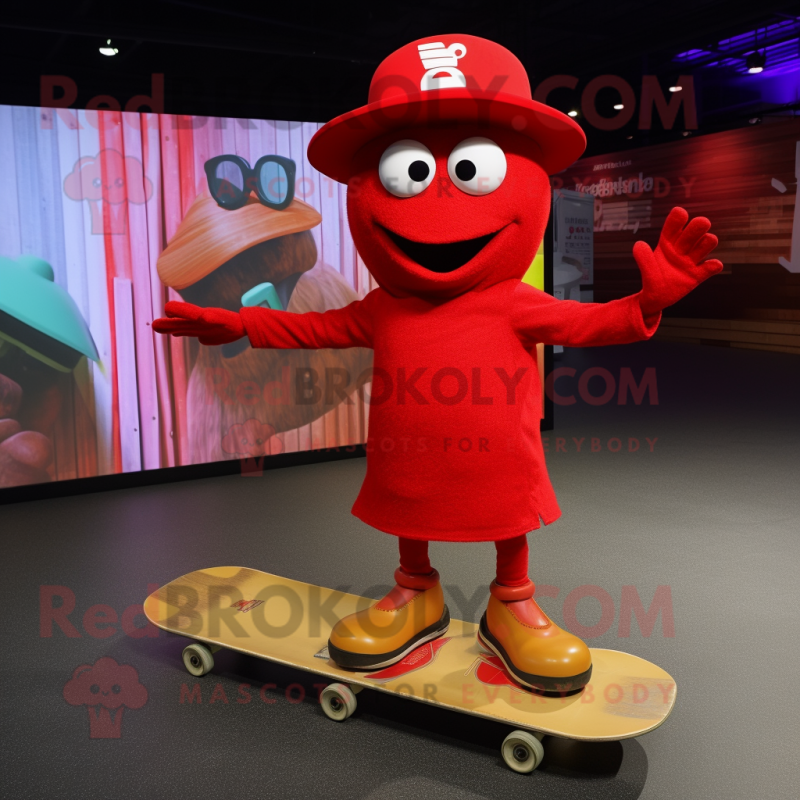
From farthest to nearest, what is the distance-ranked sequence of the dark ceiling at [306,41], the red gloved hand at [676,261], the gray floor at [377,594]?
1. the dark ceiling at [306,41]
2. the gray floor at [377,594]
3. the red gloved hand at [676,261]

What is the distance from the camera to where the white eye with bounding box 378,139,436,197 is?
5.45 feet

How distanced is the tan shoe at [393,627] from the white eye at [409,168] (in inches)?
36.7

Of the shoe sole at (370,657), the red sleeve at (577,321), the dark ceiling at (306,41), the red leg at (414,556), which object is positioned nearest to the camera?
the red sleeve at (577,321)

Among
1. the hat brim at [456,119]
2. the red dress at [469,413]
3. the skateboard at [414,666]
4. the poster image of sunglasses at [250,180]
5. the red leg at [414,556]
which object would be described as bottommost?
the skateboard at [414,666]

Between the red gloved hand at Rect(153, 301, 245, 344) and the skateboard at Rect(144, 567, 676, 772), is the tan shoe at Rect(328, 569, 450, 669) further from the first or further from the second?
the red gloved hand at Rect(153, 301, 245, 344)

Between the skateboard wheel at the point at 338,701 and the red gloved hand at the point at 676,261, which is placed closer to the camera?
the red gloved hand at the point at 676,261

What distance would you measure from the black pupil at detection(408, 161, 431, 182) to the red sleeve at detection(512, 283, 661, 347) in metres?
0.32

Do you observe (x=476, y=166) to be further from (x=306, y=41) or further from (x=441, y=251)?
(x=306, y=41)

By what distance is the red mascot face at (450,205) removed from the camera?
1.66 m

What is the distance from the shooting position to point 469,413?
67.9 inches

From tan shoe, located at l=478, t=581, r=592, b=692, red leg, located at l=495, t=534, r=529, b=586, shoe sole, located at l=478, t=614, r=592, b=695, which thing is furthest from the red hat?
shoe sole, located at l=478, t=614, r=592, b=695

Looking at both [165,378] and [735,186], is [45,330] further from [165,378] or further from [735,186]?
[735,186]

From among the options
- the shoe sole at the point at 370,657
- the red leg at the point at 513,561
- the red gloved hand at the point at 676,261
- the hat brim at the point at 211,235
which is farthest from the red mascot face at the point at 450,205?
the hat brim at the point at 211,235

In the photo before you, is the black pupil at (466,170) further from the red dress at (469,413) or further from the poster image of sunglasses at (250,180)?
the poster image of sunglasses at (250,180)
